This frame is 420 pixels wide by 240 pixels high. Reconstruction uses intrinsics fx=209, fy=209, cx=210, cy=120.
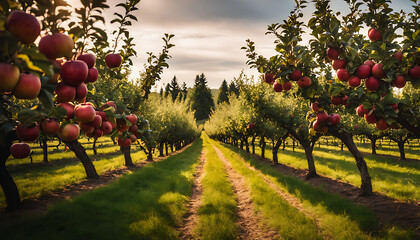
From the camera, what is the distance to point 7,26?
113 cm

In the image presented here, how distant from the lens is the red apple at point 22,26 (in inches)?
44.2

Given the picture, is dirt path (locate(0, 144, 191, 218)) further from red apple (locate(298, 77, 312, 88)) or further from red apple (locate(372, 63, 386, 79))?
red apple (locate(372, 63, 386, 79))

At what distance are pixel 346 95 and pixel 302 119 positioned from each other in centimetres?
1146

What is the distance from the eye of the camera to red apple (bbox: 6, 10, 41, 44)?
3.68 feet

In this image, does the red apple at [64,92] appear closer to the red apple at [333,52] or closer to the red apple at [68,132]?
the red apple at [68,132]

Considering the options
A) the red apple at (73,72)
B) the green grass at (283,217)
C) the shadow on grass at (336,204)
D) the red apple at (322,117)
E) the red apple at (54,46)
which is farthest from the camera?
the shadow on grass at (336,204)

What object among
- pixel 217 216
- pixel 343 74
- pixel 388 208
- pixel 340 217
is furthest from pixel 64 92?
pixel 388 208

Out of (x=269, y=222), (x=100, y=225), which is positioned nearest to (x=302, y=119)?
(x=269, y=222)

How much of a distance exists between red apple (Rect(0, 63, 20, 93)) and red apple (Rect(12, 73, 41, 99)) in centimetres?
7

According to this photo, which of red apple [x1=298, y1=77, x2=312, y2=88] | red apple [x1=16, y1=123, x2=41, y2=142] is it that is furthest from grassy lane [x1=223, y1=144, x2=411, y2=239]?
red apple [x1=16, y1=123, x2=41, y2=142]

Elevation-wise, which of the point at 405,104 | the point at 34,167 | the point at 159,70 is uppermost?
the point at 159,70


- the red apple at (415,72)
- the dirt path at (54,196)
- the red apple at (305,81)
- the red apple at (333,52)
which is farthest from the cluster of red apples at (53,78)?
the dirt path at (54,196)

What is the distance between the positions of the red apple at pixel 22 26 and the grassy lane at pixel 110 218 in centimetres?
605

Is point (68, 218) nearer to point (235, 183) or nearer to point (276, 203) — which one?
point (276, 203)
